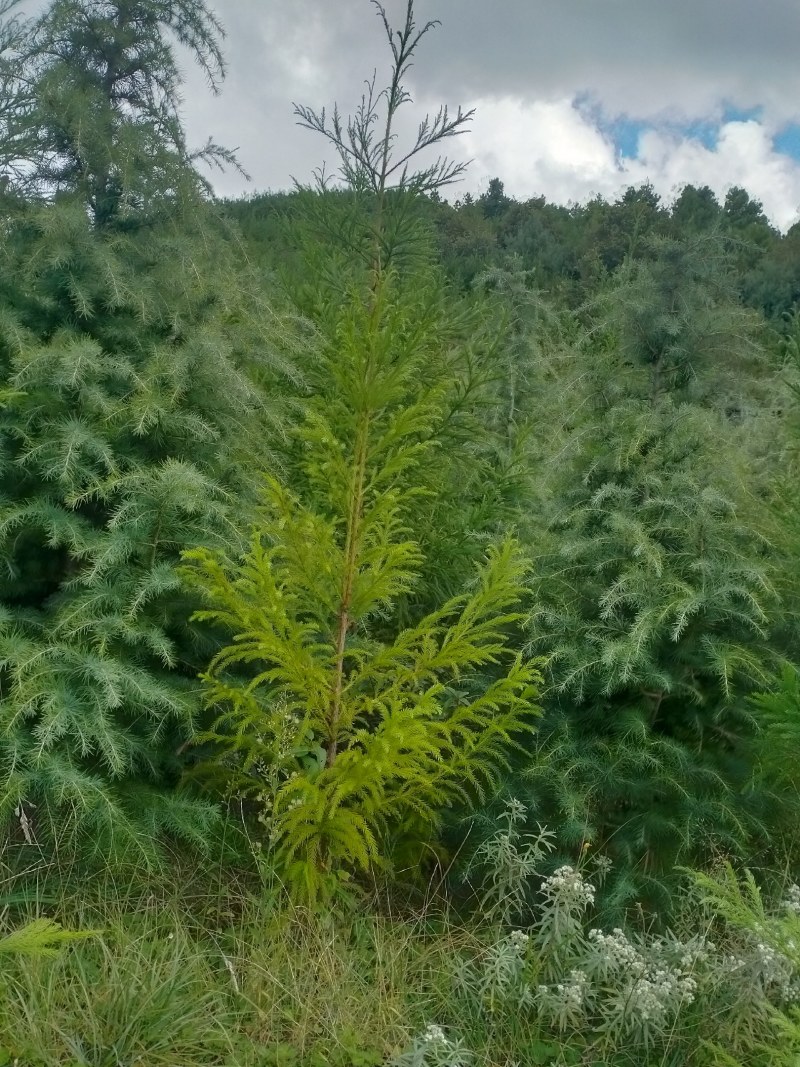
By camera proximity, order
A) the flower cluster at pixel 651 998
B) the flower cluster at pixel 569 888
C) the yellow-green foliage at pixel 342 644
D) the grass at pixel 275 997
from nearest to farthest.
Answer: the grass at pixel 275 997 < the flower cluster at pixel 651 998 < the yellow-green foliage at pixel 342 644 < the flower cluster at pixel 569 888

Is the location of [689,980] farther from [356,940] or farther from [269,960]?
[269,960]

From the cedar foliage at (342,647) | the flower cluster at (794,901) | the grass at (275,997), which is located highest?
the cedar foliage at (342,647)

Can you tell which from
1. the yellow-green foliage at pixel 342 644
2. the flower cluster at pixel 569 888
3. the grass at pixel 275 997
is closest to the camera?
the grass at pixel 275 997

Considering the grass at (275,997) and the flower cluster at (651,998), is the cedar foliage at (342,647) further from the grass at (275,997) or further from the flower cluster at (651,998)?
the flower cluster at (651,998)

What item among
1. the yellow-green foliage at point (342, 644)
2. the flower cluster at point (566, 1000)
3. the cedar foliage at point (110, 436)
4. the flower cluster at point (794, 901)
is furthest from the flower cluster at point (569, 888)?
the cedar foliage at point (110, 436)

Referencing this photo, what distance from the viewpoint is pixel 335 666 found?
134 inches

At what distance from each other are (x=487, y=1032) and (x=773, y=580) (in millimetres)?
2254

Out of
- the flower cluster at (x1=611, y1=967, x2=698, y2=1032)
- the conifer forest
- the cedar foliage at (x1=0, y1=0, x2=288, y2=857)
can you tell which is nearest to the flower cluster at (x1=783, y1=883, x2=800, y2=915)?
the conifer forest

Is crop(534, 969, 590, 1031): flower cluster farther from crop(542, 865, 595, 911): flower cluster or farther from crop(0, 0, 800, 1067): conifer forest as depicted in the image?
crop(542, 865, 595, 911): flower cluster

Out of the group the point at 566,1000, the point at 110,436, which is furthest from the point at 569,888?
the point at 110,436

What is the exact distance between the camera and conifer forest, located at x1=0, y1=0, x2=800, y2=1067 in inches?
113

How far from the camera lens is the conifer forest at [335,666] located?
2873 millimetres

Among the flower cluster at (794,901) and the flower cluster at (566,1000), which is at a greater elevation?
the flower cluster at (794,901)

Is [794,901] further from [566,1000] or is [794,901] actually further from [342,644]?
[342,644]
